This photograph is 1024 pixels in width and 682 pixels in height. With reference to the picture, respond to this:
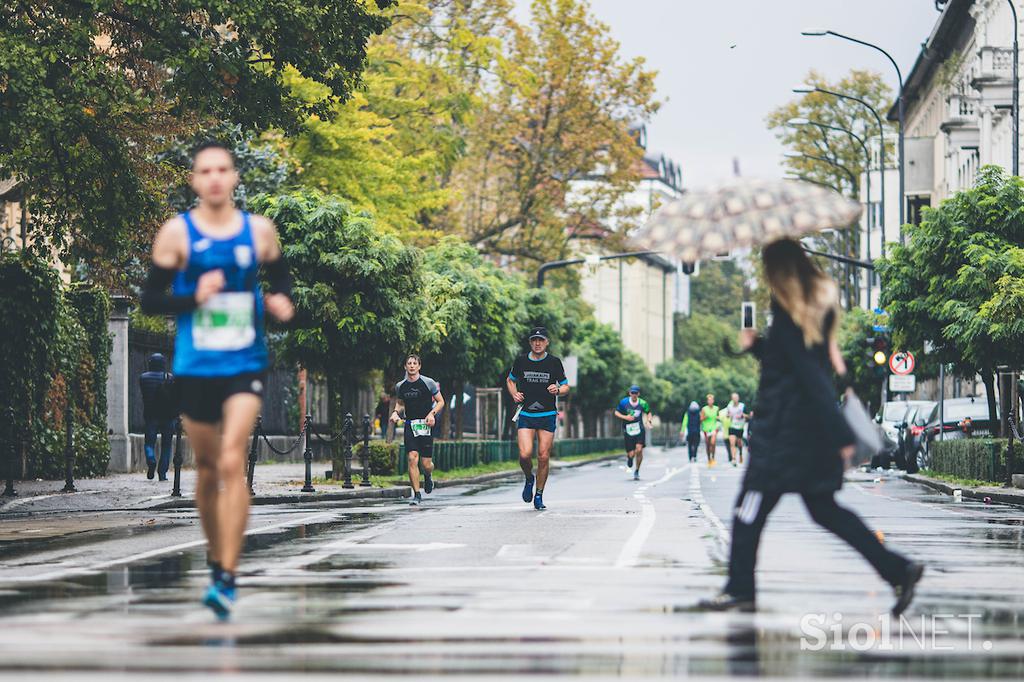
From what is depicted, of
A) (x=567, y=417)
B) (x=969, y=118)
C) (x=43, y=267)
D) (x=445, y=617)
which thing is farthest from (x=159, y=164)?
(x=567, y=417)

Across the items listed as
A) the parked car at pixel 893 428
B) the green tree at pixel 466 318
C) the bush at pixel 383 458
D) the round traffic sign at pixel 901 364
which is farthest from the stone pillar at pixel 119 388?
the round traffic sign at pixel 901 364

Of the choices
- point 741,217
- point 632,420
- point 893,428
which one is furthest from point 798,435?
point 893,428

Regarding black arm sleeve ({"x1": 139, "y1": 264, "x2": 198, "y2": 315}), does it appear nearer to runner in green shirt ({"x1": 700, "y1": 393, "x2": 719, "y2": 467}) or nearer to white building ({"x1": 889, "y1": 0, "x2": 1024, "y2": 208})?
white building ({"x1": 889, "y1": 0, "x2": 1024, "y2": 208})

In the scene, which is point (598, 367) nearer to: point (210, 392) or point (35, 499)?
point (35, 499)

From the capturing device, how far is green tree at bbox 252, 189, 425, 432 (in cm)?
2881

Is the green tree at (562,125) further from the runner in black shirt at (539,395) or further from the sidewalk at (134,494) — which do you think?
the runner in black shirt at (539,395)

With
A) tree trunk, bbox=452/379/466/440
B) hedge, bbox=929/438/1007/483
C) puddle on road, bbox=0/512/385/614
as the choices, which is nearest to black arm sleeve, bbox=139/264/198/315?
puddle on road, bbox=0/512/385/614

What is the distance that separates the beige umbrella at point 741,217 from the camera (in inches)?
362

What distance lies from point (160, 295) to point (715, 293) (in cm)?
17770

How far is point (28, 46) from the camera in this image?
1909 centimetres

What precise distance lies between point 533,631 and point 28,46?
1291cm

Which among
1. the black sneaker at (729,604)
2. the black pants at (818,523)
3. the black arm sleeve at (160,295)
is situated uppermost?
the black arm sleeve at (160,295)

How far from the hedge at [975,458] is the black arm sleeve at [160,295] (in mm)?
21916

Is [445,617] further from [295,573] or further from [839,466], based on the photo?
[295,573]
